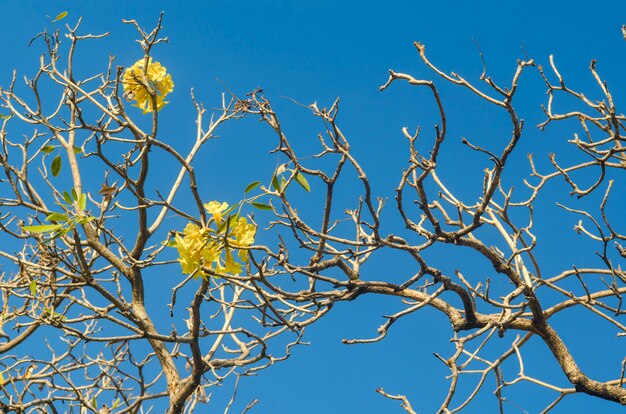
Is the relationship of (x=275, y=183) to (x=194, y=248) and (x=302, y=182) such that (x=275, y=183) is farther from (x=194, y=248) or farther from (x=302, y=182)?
(x=194, y=248)

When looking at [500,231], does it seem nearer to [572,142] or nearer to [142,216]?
[572,142]

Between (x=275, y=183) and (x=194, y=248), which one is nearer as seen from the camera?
(x=194, y=248)

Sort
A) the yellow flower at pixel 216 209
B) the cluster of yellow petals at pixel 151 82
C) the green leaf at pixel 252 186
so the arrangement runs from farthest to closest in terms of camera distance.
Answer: the cluster of yellow petals at pixel 151 82
the green leaf at pixel 252 186
the yellow flower at pixel 216 209

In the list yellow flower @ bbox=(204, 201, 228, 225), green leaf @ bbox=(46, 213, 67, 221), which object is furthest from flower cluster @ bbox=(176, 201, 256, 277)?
green leaf @ bbox=(46, 213, 67, 221)

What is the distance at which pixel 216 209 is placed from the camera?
2295 millimetres

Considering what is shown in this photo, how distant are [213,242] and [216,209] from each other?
5.1 inches

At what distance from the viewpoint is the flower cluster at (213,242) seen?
2305 mm

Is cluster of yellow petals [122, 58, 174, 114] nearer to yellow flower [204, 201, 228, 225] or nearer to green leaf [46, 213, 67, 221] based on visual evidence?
green leaf [46, 213, 67, 221]

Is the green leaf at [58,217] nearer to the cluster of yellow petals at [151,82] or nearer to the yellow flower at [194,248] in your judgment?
the yellow flower at [194,248]

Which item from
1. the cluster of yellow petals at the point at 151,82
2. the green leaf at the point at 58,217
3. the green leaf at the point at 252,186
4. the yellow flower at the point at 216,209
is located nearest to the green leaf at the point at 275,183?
the green leaf at the point at 252,186

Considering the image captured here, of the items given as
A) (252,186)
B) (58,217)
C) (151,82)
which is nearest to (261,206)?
(252,186)

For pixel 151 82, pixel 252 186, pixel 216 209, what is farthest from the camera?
pixel 151 82

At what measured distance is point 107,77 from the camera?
14.1 feet

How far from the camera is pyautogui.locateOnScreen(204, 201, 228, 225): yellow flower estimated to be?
2.29m
